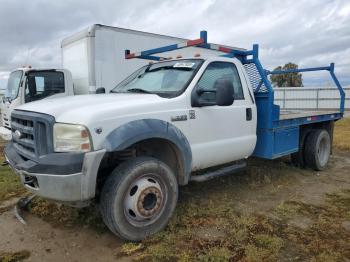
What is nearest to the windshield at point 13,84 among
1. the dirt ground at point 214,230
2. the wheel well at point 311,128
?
the dirt ground at point 214,230

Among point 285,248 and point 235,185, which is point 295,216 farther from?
point 235,185

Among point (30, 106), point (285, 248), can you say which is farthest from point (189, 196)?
point (30, 106)

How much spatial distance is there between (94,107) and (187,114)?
1141 millimetres

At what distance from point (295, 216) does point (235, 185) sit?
142cm

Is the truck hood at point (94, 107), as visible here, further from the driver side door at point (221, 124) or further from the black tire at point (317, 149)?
the black tire at point (317, 149)

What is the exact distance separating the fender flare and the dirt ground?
719mm

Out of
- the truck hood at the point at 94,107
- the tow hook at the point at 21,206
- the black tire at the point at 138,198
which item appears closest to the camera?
the truck hood at the point at 94,107

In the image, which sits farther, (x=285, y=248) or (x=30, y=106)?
(x=30, y=106)

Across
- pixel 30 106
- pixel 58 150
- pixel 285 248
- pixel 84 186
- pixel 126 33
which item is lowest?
pixel 285 248

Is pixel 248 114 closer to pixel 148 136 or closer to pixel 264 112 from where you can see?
pixel 264 112

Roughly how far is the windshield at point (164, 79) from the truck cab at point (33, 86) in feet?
15.0

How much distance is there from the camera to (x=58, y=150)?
328cm

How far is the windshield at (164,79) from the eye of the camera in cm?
429

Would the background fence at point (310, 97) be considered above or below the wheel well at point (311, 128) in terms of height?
above
